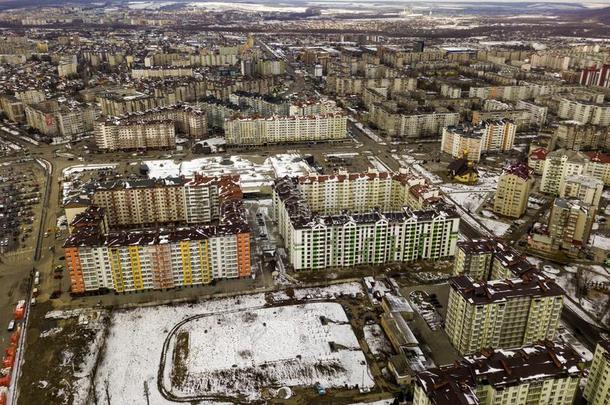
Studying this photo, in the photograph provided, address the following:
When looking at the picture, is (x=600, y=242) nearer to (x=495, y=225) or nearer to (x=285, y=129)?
(x=495, y=225)

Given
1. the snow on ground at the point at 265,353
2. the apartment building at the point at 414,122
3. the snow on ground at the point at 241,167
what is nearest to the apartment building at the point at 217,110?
the snow on ground at the point at 241,167

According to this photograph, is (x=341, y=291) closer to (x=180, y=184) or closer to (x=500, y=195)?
(x=180, y=184)

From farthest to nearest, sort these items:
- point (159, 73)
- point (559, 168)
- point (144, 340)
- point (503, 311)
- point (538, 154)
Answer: point (159, 73) → point (538, 154) → point (559, 168) → point (144, 340) → point (503, 311)

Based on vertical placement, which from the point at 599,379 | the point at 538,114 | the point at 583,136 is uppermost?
the point at 599,379

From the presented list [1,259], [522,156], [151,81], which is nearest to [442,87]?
[522,156]

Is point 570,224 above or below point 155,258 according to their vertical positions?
below

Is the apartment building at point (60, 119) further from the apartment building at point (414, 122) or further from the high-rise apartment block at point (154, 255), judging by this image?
the apartment building at point (414, 122)

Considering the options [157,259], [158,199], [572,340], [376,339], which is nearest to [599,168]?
[572,340]
